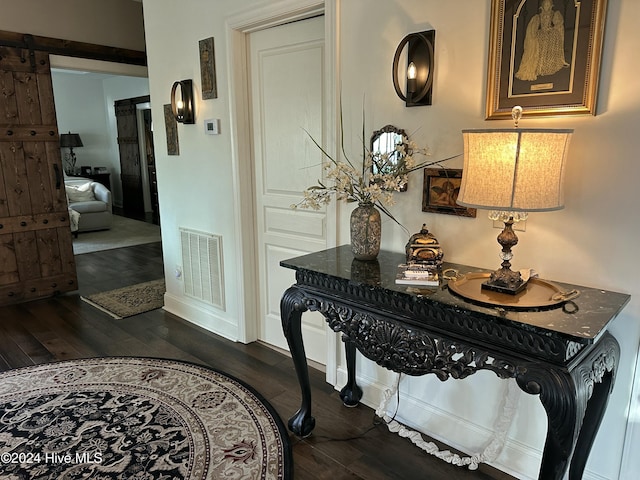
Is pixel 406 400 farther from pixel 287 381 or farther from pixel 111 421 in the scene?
pixel 111 421

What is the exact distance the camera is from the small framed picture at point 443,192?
1.97 meters

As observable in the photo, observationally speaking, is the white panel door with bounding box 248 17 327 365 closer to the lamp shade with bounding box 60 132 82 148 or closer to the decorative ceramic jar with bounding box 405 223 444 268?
the decorative ceramic jar with bounding box 405 223 444 268

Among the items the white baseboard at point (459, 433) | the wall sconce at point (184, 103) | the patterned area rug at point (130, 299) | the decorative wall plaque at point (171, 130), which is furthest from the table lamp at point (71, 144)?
the white baseboard at point (459, 433)

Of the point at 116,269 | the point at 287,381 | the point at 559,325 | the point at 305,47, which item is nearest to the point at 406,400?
the point at 287,381

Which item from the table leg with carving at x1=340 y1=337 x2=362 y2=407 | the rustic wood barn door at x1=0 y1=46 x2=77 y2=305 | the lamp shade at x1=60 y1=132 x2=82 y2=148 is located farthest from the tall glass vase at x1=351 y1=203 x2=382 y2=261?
the lamp shade at x1=60 y1=132 x2=82 y2=148

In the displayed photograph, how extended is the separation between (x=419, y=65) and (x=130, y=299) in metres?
3.40

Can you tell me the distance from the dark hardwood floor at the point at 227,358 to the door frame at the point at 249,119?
275mm

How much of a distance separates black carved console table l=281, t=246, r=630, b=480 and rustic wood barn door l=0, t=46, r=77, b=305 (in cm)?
331

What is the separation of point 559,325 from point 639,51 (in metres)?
0.95

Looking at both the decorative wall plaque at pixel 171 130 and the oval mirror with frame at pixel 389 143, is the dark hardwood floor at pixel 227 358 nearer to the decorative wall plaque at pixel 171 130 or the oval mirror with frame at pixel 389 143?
the oval mirror with frame at pixel 389 143

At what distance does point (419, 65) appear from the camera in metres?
1.99

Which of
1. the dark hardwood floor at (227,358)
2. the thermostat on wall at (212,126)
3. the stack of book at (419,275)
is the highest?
the thermostat on wall at (212,126)

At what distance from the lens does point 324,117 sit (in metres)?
2.62

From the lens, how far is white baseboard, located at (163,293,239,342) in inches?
133
